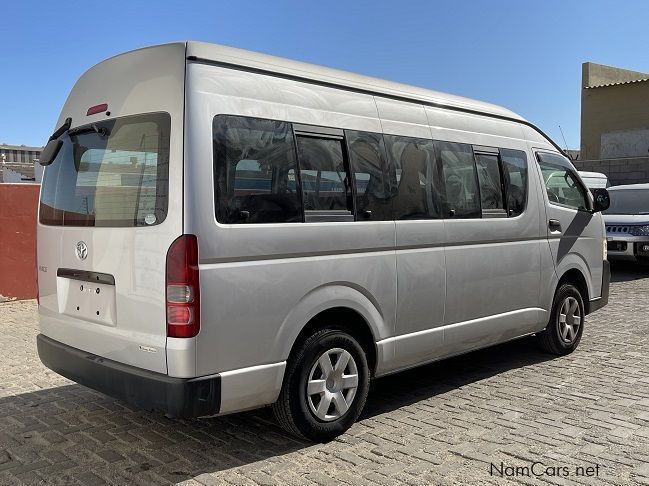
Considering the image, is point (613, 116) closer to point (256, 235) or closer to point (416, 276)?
point (416, 276)

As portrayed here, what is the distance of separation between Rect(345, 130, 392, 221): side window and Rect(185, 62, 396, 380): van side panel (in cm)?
7

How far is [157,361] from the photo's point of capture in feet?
11.1

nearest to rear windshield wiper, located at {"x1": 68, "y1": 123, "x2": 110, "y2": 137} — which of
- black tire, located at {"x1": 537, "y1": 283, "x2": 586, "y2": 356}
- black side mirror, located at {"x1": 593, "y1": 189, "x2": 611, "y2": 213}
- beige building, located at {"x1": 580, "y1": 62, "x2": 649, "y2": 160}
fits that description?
black tire, located at {"x1": 537, "y1": 283, "x2": 586, "y2": 356}

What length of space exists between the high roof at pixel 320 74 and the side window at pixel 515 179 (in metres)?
0.43

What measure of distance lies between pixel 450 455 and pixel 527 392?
61.9 inches

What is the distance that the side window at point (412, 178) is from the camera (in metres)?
4.46

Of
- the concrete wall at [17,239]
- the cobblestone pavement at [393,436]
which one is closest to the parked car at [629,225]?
the cobblestone pavement at [393,436]

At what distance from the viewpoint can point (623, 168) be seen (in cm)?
1761

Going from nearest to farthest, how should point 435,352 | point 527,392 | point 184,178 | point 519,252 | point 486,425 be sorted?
point 184,178, point 486,425, point 435,352, point 527,392, point 519,252

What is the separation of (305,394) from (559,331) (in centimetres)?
336

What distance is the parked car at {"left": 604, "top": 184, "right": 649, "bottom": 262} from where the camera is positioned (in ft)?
39.7

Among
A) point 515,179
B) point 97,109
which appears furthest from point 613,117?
point 97,109

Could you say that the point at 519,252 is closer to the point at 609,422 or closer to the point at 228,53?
the point at 609,422

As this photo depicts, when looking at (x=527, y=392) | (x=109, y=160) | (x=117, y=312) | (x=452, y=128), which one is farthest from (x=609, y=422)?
(x=109, y=160)
